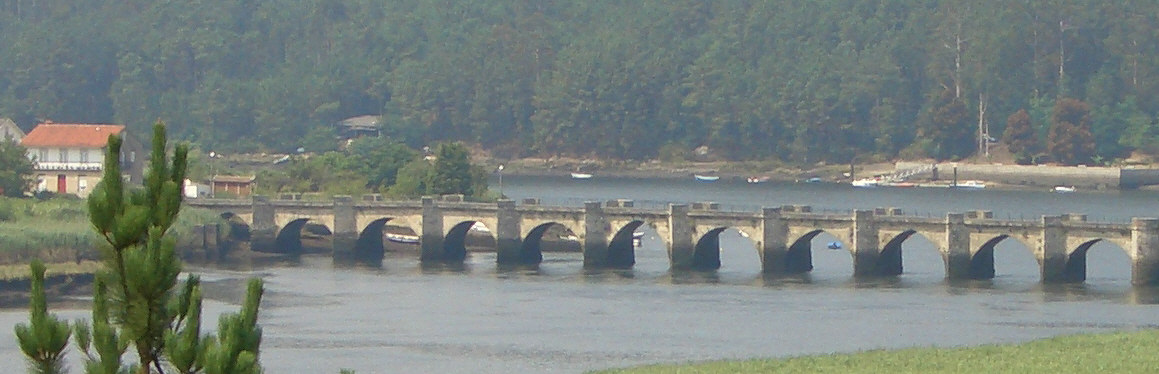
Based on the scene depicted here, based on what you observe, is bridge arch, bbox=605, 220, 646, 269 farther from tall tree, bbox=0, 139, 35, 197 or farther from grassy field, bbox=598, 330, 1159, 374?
grassy field, bbox=598, 330, 1159, 374

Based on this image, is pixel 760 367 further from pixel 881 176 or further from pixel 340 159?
pixel 881 176

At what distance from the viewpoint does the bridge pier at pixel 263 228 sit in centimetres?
11212

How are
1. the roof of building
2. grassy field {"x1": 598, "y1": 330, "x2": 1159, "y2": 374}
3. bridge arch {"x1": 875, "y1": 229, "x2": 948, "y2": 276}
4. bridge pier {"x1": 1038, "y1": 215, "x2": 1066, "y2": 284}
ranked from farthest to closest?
1. the roof of building
2. bridge arch {"x1": 875, "y1": 229, "x2": 948, "y2": 276}
3. bridge pier {"x1": 1038, "y1": 215, "x2": 1066, "y2": 284}
4. grassy field {"x1": 598, "y1": 330, "x2": 1159, "y2": 374}

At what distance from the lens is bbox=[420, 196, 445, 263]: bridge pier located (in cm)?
10831

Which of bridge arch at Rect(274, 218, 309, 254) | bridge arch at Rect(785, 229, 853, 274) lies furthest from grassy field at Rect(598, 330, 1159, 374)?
bridge arch at Rect(274, 218, 309, 254)

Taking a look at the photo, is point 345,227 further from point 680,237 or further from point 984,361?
point 984,361

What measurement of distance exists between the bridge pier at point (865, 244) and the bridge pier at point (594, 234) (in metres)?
12.4

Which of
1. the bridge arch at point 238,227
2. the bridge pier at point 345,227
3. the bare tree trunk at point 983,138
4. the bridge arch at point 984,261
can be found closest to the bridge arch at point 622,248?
the bridge pier at point 345,227

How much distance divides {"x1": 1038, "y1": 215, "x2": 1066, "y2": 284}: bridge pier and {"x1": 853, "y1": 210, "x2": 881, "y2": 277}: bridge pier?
770 centimetres

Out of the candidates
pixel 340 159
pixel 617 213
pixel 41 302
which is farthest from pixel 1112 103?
pixel 41 302

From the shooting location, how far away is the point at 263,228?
369ft

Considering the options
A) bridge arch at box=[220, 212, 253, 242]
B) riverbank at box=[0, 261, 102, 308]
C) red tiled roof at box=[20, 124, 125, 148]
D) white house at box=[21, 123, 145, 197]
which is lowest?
riverbank at box=[0, 261, 102, 308]

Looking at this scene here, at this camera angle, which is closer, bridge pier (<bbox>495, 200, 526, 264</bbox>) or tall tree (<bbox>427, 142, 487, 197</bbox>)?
bridge pier (<bbox>495, 200, 526, 264</bbox>)

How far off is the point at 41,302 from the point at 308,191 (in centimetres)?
10596
